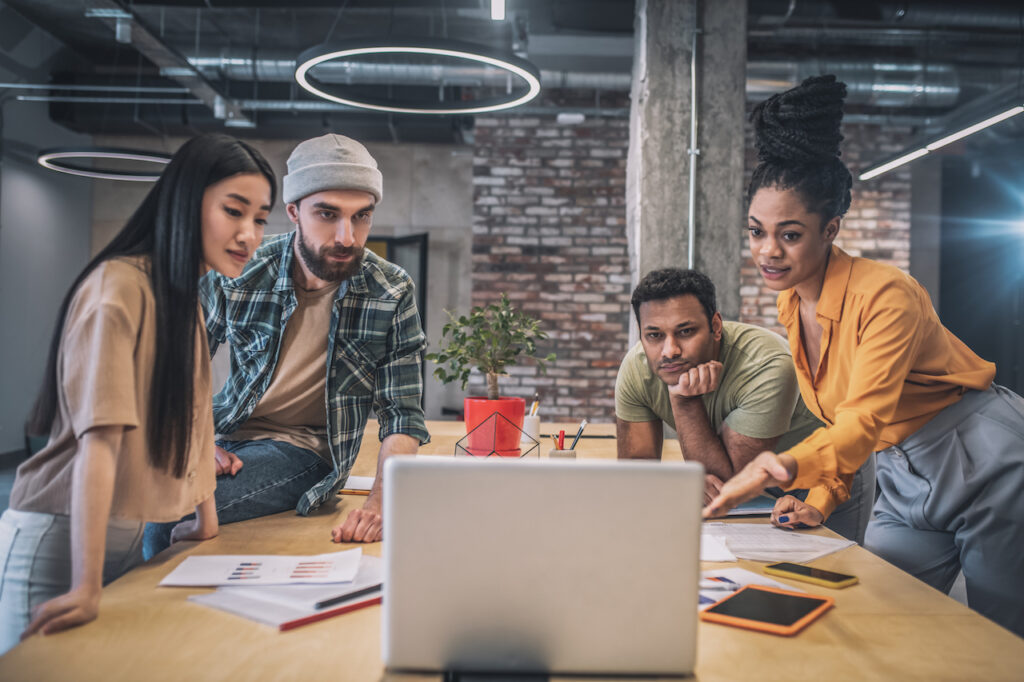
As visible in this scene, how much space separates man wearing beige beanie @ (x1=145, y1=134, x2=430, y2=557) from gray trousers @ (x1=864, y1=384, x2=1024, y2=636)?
123cm

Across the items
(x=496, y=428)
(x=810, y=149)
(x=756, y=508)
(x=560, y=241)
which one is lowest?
(x=756, y=508)

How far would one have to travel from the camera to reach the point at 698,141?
3645 millimetres

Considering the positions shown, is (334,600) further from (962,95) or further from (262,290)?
(962,95)

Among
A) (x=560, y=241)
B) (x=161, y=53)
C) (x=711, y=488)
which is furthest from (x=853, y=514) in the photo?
(x=161, y=53)

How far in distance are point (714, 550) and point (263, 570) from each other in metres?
0.84

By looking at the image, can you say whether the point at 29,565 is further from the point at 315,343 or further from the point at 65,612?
the point at 315,343

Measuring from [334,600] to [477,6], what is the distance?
5.04 meters

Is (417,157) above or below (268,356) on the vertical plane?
above

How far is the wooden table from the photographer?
0.94 meters

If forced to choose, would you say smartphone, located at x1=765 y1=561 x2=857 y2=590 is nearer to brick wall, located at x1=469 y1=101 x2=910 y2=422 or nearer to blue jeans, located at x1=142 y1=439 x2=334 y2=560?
blue jeans, located at x1=142 y1=439 x2=334 y2=560

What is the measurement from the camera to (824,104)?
174 cm

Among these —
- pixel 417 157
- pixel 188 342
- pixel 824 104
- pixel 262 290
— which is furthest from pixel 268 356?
pixel 417 157

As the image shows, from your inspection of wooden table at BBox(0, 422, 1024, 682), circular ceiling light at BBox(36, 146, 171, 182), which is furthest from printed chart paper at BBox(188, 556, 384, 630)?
circular ceiling light at BBox(36, 146, 171, 182)

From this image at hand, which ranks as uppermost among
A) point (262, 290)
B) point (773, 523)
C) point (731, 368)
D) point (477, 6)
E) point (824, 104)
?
point (477, 6)
